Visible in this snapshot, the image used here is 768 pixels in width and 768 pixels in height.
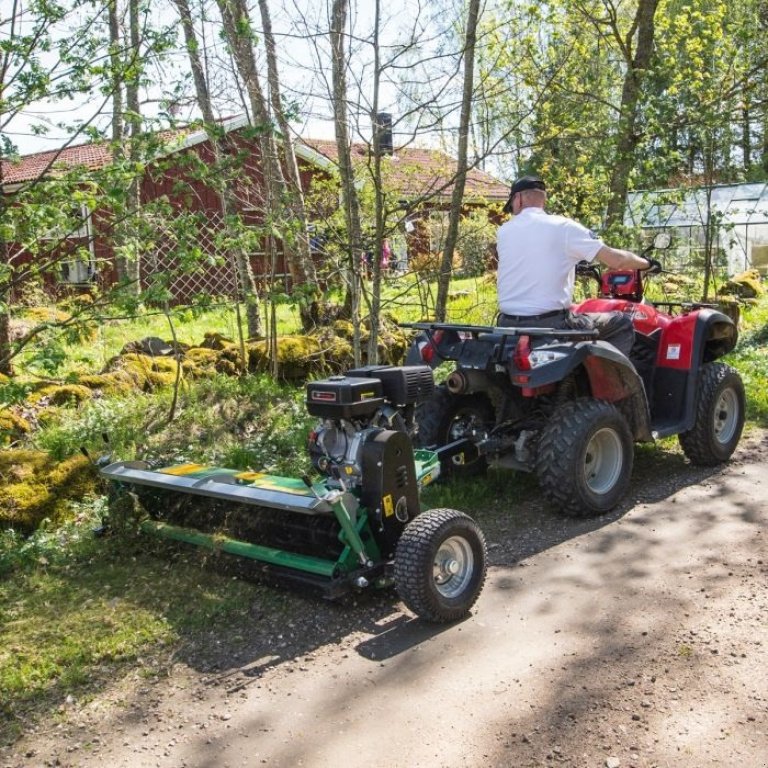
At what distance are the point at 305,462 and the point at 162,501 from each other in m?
1.74

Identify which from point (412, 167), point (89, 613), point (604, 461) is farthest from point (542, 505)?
point (412, 167)

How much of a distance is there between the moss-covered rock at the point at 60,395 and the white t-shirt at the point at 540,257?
3.90m

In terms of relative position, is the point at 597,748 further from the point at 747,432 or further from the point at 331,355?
the point at 331,355

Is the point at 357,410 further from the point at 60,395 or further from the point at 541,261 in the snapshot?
the point at 60,395

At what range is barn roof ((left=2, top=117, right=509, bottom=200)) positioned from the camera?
5492 millimetres

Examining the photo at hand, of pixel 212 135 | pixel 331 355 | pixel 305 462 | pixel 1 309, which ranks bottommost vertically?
pixel 305 462

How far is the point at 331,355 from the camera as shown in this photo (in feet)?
29.6

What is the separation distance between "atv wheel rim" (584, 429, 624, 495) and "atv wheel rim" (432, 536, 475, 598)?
1675mm

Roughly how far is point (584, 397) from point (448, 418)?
92cm

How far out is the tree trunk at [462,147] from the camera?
295 inches

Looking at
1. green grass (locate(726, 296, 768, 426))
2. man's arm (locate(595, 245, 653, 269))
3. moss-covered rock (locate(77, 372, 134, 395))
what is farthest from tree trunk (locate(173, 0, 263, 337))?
green grass (locate(726, 296, 768, 426))

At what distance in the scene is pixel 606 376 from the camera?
5.83m

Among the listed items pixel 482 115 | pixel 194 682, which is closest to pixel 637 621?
pixel 194 682

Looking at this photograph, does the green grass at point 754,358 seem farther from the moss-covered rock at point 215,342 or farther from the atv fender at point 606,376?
the moss-covered rock at point 215,342
